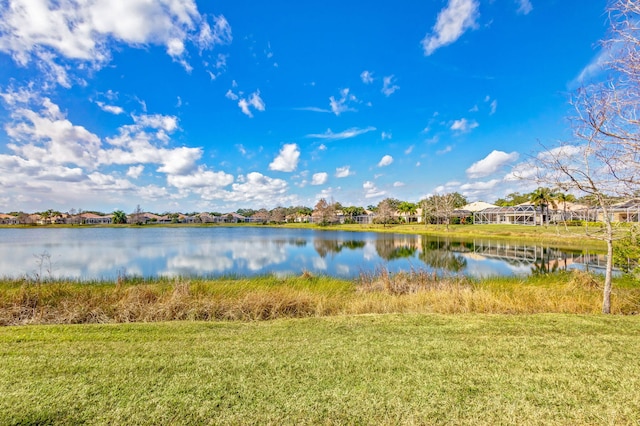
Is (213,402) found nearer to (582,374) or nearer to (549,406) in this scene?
(549,406)

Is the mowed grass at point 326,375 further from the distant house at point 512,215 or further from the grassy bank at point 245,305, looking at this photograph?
the distant house at point 512,215

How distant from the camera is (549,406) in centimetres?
269

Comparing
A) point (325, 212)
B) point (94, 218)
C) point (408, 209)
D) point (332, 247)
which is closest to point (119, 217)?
point (94, 218)

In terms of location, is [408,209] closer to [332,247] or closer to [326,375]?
[332,247]

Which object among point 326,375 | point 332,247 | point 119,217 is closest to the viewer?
point 326,375

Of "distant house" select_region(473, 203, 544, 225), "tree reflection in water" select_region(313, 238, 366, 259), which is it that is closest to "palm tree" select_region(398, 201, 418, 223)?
"distant house" select_region(473, 203, 544, 225)

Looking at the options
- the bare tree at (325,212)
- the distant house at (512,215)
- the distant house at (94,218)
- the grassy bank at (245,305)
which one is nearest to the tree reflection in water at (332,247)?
the grassy bank at (245,305)

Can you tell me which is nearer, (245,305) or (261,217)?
(245,305)

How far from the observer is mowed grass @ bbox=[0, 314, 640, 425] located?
262 cm

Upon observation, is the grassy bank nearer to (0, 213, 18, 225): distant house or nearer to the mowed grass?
the mowed grass

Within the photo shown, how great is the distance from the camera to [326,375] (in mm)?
3225

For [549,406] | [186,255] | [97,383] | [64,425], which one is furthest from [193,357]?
[186,255]

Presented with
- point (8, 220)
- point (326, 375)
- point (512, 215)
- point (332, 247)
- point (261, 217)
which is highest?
point (261, 217)

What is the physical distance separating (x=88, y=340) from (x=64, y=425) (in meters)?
2.13
